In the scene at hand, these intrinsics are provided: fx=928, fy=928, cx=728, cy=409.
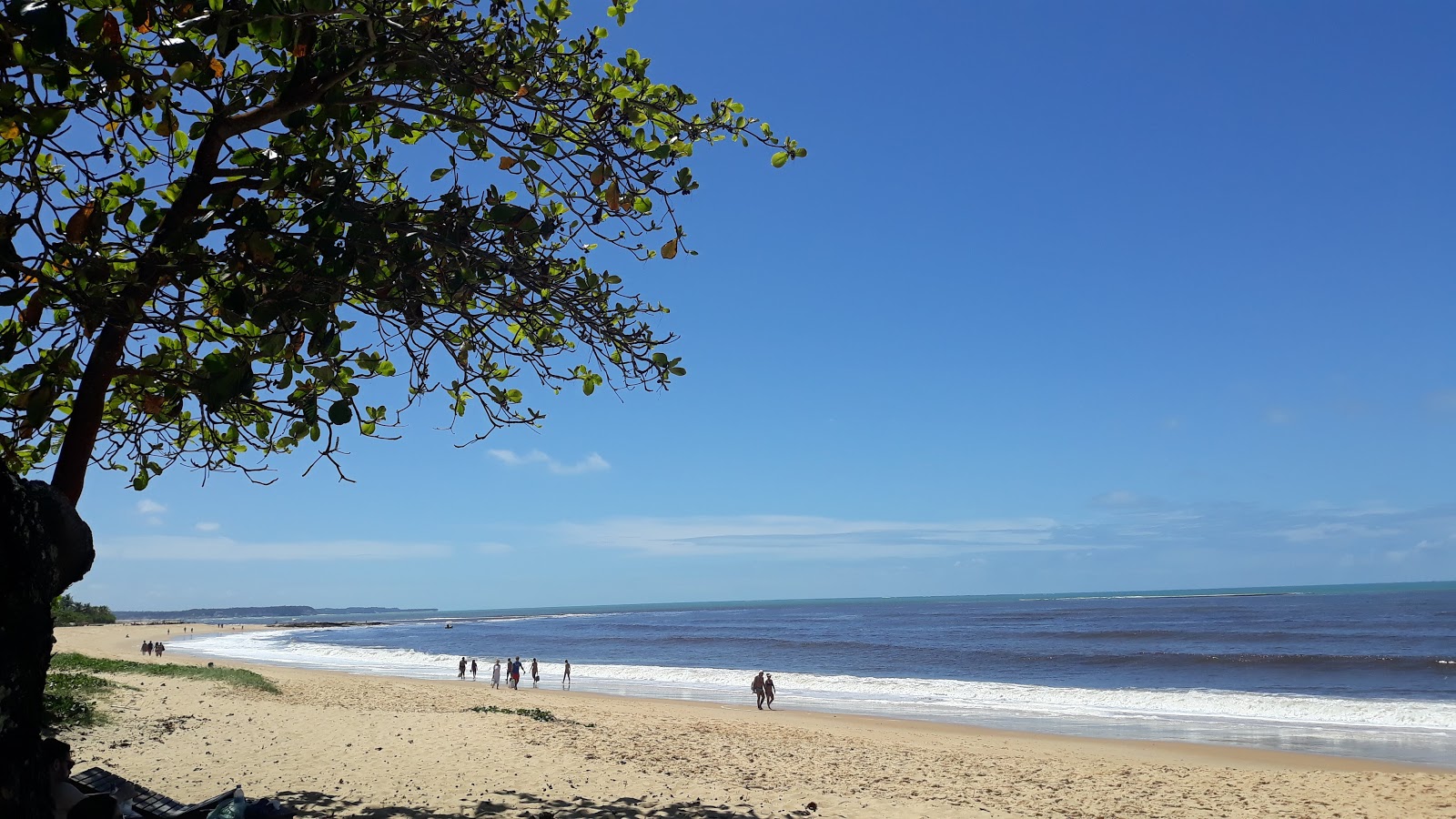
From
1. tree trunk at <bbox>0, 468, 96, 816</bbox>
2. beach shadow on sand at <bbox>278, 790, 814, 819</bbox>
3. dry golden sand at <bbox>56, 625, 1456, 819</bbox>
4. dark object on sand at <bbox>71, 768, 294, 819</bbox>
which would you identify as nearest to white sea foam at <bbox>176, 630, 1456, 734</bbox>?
dry golden sand at <bbox>56, 625, 1456, 819</bbox>

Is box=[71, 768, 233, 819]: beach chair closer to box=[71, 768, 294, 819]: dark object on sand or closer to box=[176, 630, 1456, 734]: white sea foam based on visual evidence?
box=[71, 768, 294, 819]: dark object on sand

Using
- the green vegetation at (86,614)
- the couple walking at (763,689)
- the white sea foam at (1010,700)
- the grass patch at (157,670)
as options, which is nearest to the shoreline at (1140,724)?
the white sea foam at (1010,700)

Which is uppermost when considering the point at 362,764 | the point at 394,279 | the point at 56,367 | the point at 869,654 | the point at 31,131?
the point at 31,131

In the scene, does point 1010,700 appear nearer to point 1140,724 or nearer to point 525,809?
point 1140,724

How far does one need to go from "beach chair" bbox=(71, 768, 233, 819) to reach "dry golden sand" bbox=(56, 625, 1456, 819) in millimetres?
1570

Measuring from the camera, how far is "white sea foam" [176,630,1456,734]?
21453 mm

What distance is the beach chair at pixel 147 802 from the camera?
4.96 meters

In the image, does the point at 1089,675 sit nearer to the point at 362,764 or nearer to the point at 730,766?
the point at 730,766

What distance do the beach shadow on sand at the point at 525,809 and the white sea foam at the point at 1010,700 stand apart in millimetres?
16097

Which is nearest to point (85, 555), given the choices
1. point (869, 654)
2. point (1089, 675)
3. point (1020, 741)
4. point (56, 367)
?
point (56, 367)

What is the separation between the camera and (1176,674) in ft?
106

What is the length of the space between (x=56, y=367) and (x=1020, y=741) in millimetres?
17499

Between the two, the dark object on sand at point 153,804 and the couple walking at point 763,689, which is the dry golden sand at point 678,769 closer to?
the dark object on sand at point 153,804

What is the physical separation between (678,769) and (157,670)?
17887 mm
